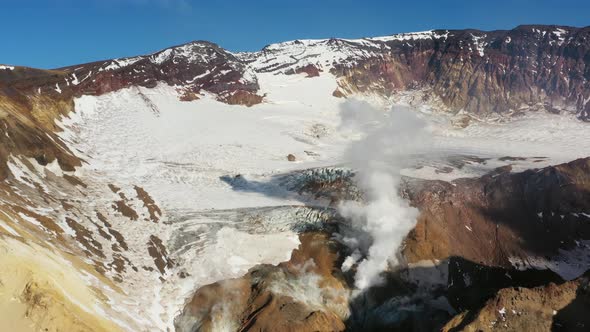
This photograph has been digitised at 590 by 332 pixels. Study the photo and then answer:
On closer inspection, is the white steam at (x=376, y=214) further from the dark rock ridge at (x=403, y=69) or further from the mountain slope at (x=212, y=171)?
the dark rock ridge at (x=403, y=69)

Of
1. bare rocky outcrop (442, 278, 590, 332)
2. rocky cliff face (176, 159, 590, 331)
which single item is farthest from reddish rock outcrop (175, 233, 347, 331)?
bare rocky outcrop (442, 278, 590, 332)

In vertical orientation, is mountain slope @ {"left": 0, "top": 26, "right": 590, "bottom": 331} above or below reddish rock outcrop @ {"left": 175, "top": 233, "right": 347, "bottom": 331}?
above

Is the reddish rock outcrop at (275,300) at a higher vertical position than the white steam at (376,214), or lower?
lower

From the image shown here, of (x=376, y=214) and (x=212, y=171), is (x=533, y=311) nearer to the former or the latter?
(x=376, y=214)

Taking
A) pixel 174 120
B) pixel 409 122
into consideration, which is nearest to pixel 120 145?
pixel 174 120

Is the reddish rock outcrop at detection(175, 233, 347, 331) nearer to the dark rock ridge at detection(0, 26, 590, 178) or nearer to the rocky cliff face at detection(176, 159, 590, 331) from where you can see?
the rocky cliff face at detection(176, 159, 590, 331)

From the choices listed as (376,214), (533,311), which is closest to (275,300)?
(376,214)

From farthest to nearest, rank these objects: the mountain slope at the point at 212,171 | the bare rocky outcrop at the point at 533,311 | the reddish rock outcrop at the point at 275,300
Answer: the mountain slope at the point at 212,171 < the reddish rock outcrop at the point at 275,300 < the bare rocky outcrop at the point at 533,311

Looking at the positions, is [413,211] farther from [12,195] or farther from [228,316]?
[12,195]

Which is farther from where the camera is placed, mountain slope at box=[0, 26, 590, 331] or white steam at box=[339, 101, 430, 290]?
white steam at box=[339, 101, 430, 290]

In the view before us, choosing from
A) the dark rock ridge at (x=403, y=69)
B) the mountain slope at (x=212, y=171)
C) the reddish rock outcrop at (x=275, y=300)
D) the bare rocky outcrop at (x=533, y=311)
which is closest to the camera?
the bare rocky outcrop at (x=533, y=311)

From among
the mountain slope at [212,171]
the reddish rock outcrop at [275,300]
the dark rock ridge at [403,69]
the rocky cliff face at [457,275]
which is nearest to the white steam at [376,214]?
the rocky cliff face at [457,275]
